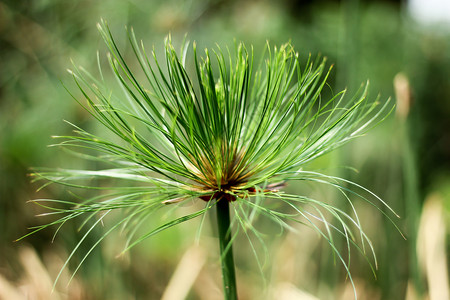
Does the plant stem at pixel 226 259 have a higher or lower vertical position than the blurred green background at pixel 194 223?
lower

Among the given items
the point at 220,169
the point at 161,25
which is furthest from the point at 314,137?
the point at 161,25

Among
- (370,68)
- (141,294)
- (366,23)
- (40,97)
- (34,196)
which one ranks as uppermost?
(366,23)

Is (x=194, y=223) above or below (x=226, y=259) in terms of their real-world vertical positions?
above

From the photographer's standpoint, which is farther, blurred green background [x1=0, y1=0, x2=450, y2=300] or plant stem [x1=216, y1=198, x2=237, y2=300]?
blurred green background [x1=0, y1=0, x2=450, y2=300]

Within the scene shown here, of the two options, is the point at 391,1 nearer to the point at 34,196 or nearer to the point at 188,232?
the point at 188,232

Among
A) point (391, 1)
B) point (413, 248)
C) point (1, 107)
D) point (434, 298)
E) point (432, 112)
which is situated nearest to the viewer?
point (413, 248)

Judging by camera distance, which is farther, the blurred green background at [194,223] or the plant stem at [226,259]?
the blurred green background at [194,223]

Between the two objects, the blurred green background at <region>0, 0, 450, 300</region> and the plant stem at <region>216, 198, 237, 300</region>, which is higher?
the blurred green background at <region>0, 0, 450, 300</region>

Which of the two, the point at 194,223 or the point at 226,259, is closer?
the point at 226,259
